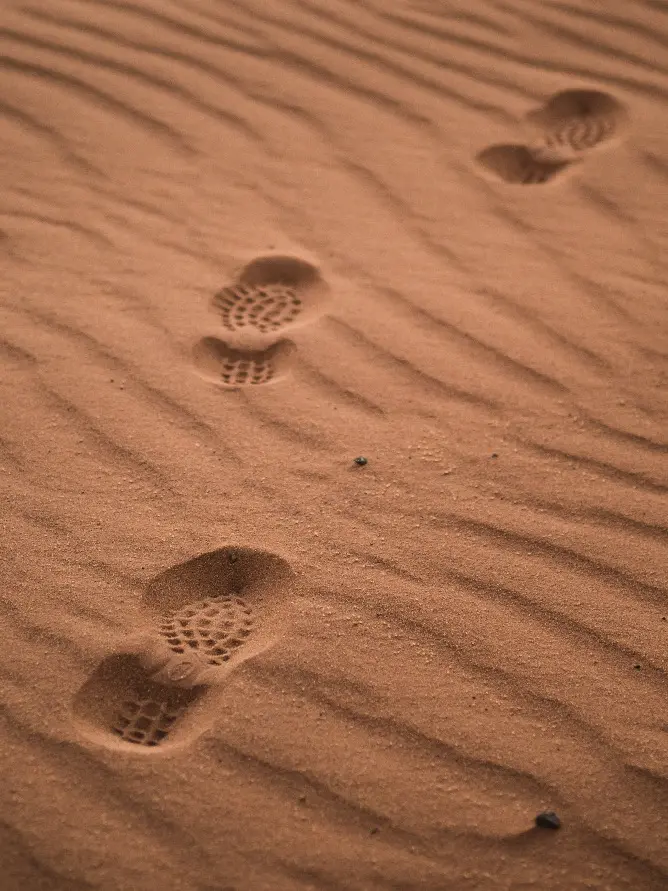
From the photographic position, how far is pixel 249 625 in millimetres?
2117

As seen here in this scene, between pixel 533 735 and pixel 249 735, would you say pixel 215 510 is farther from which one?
pixel 533 735

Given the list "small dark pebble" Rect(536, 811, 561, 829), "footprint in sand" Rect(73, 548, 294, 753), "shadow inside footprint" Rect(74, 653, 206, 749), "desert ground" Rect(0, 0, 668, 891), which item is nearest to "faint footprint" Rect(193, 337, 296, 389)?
"desert ground" Rect(0, 0, 668, 891)

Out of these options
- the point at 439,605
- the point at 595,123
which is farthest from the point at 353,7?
the point at 439,605

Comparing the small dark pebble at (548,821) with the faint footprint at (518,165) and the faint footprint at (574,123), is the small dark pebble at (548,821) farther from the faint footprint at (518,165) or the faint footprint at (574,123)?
the faint footprint at (574,123)

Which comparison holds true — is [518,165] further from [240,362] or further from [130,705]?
[130,705]

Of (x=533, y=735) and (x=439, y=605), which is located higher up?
(x=439, y=605)

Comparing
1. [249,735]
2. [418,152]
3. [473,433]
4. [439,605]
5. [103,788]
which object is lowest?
[103,788]

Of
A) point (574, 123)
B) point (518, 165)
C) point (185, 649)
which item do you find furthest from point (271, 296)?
point (574, 123)

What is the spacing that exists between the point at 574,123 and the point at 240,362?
1865 millimetres

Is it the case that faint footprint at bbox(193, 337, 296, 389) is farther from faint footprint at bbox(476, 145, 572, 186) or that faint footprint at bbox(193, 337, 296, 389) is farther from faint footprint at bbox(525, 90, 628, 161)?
faint footprint at bbox(525, 90, 628, 161)

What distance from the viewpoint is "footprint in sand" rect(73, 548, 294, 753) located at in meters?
1.94

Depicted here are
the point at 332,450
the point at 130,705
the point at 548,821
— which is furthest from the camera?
the point at 332,450

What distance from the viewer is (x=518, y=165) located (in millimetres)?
3572

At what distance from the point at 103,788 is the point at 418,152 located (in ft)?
8.65
